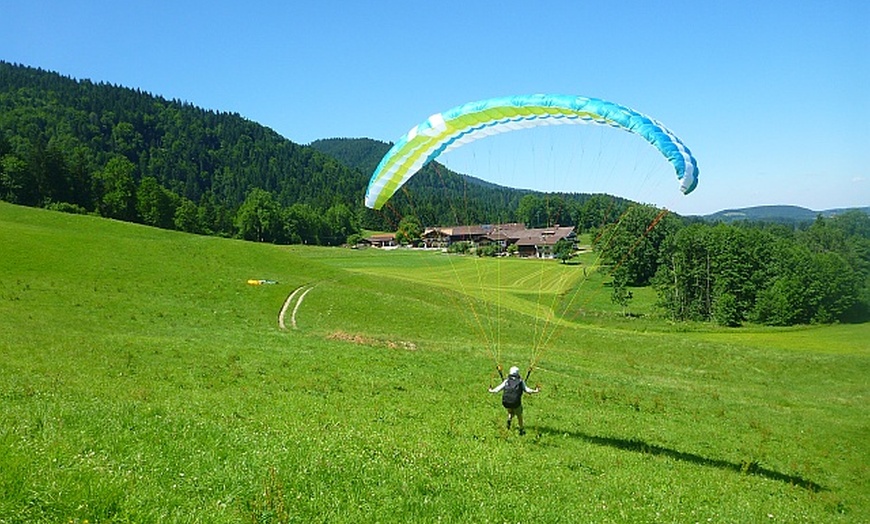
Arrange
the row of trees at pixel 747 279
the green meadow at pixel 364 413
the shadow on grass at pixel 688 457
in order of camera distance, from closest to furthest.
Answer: the green meadow at pixel 364 413
the shadow on grass at pixel 688 457
the row of trees at pixel 747 279

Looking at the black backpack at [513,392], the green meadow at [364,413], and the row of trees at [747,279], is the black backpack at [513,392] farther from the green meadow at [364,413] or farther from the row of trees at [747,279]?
the row of trees at [747,279]

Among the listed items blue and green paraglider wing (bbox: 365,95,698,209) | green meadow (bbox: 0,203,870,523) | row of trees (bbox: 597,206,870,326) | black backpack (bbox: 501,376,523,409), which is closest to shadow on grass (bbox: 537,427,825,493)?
green meadow (bbox: 0,203,870,523)

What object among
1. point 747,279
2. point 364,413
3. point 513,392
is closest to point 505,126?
point 513,392

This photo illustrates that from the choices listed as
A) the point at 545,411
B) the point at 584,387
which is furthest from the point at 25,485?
the point at 584,387

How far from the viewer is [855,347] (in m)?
Answer: 45.7

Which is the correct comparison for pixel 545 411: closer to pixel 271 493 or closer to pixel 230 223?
pixel 271 493

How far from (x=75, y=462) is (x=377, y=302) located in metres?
33.7

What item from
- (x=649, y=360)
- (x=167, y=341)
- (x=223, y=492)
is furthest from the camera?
(x=649, y=360)

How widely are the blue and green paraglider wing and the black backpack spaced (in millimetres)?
5776

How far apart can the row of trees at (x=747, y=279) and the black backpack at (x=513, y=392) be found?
56077 millimetres

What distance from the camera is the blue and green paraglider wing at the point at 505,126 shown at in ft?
42.3

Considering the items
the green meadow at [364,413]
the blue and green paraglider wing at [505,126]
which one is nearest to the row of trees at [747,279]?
the green meadow at [364,413]

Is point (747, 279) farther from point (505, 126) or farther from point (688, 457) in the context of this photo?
point (505, 126)

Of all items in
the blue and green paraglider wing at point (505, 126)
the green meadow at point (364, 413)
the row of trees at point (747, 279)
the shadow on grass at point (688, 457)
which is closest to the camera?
the green meadow at point (364, 413)
